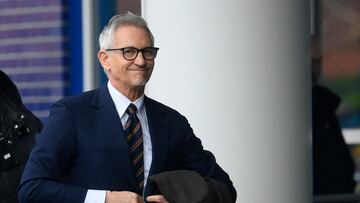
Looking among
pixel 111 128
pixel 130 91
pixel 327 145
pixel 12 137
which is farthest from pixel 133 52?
pixel 327 145

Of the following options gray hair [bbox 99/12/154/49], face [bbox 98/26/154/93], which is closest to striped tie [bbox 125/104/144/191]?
face [bbox 98/26/154/93]

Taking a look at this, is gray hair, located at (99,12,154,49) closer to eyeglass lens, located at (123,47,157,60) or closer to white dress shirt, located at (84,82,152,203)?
eyeglass lens, located at (123,47,157,60)

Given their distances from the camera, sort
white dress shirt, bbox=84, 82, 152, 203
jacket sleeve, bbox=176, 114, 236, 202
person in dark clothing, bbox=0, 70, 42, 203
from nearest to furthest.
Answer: white dress shirt, bbox=84, 82, 152, 203, jacket sleeve, bbox=176, 114, 236, 202, person in dark clothing, bbox=0, 70, 42, 203

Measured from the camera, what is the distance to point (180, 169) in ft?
14.2

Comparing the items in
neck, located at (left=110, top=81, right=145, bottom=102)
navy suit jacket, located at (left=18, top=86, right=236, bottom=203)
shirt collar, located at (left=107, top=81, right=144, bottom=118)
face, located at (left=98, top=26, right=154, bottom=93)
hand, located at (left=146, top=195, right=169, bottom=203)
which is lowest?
hand, located at (left=146, top=195, right=169, bottom=203)

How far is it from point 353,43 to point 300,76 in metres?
3.44

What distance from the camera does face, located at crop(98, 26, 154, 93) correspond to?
4.13 m

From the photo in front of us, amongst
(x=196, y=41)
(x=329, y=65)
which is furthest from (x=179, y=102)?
(x=329, y=65)

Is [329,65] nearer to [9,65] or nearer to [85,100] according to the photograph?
[9,65]

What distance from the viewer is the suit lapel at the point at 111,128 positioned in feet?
13.6

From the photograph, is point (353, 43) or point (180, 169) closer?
point (180, 169)

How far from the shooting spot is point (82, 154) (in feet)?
13.5

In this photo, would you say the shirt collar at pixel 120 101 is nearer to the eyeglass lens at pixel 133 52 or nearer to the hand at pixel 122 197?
the eyeglass lens at pixel 133 52

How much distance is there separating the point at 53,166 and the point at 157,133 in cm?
38
